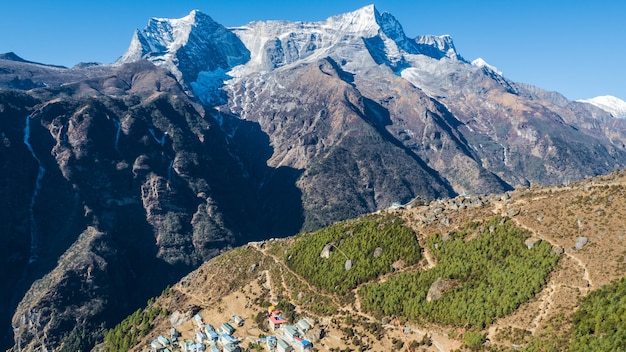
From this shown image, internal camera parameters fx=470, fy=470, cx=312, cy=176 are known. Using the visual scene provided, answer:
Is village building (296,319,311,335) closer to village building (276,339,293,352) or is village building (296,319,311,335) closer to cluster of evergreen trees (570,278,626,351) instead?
village building (276,339,293,352)

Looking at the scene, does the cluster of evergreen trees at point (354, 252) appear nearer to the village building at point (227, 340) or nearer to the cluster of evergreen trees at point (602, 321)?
the village building at point (227, 340)

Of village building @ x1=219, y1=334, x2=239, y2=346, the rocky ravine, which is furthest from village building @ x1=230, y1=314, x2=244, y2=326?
village building @ x1=219, y1=334, x2=239, y2=346

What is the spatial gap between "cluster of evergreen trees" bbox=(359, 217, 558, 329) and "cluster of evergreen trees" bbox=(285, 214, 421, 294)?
22.0 feet

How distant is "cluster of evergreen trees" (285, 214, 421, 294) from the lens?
137 meters

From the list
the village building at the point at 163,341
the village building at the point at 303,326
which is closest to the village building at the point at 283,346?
Answer: the village building at the point at 303,326

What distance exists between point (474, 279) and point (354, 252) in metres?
41.5

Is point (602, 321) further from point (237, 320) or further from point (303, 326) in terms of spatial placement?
point (237, 320)

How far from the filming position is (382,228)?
500 ft

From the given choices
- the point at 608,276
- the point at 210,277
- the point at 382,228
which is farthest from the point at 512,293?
the point at 210,277

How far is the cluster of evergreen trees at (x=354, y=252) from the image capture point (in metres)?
137

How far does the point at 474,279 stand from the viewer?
116 m

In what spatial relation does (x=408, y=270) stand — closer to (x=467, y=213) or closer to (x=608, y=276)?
(x=467, y=213)

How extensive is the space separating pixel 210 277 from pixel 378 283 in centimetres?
6908

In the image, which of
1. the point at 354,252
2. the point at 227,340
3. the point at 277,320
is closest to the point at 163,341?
the point at 227,340
